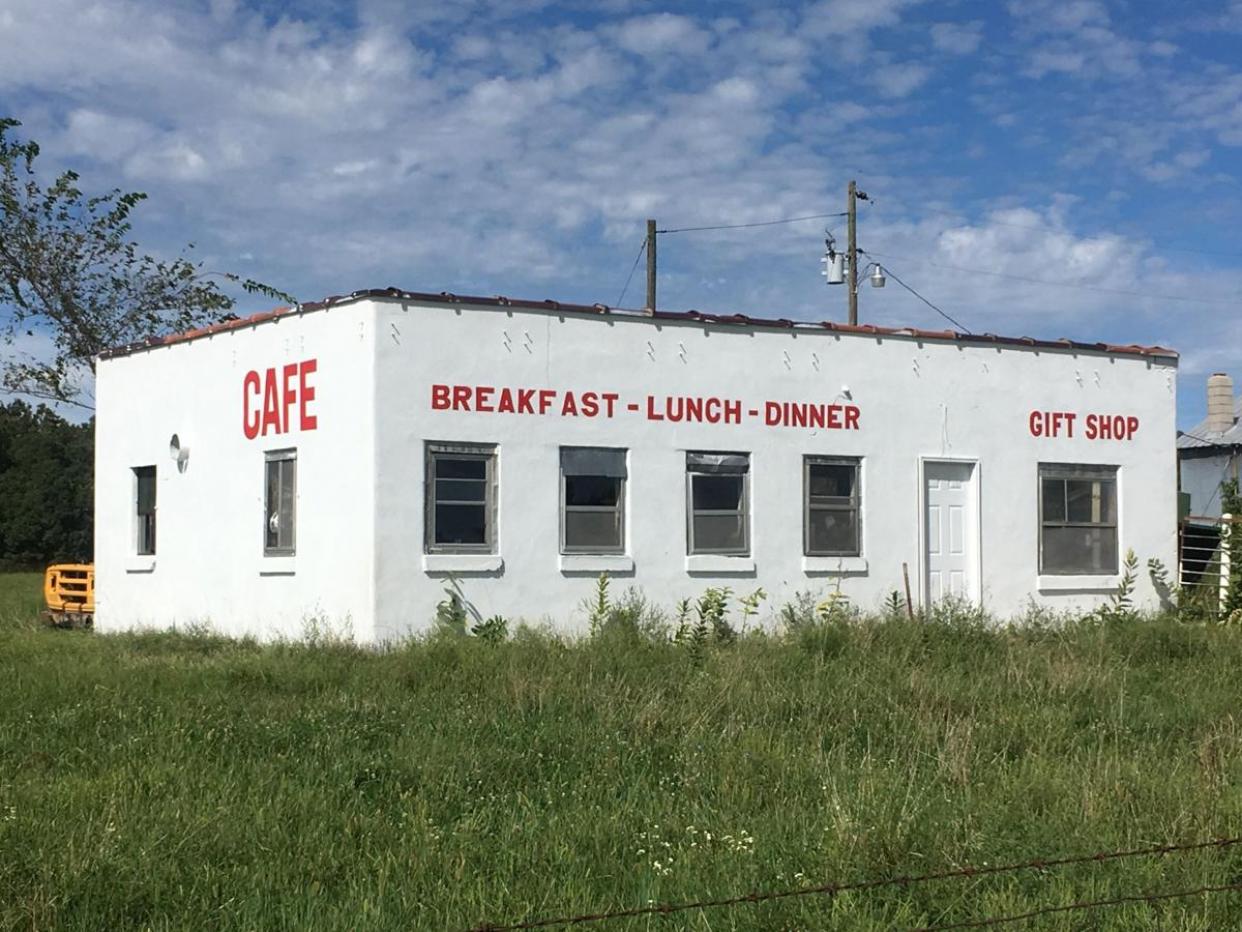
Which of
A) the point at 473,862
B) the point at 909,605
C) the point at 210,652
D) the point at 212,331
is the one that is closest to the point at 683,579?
the point at 909,605

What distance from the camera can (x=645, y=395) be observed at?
1722 centimetres

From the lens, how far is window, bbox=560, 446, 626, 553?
55.1ft

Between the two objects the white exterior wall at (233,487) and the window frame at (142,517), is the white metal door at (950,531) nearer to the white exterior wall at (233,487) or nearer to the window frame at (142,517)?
the white exterior wall at (233,487)

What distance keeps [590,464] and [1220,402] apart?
28.5 metres

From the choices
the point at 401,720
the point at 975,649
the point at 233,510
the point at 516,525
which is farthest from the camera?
the point at 233,510

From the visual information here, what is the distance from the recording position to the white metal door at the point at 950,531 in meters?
18.9

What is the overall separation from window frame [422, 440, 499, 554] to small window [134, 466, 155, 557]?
5.38 m

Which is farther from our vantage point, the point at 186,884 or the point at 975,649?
the point at 975,649

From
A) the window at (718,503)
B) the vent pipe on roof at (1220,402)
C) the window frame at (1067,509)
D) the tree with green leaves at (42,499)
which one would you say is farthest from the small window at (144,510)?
the tree with green leaves at (42,499)

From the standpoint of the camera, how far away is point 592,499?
55.6 feet

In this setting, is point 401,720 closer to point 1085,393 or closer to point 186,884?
point 186,884

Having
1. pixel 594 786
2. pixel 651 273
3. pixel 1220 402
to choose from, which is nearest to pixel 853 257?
pixel 651 273

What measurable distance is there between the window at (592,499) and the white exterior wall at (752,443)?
15 cm

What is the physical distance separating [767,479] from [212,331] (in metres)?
7.08
